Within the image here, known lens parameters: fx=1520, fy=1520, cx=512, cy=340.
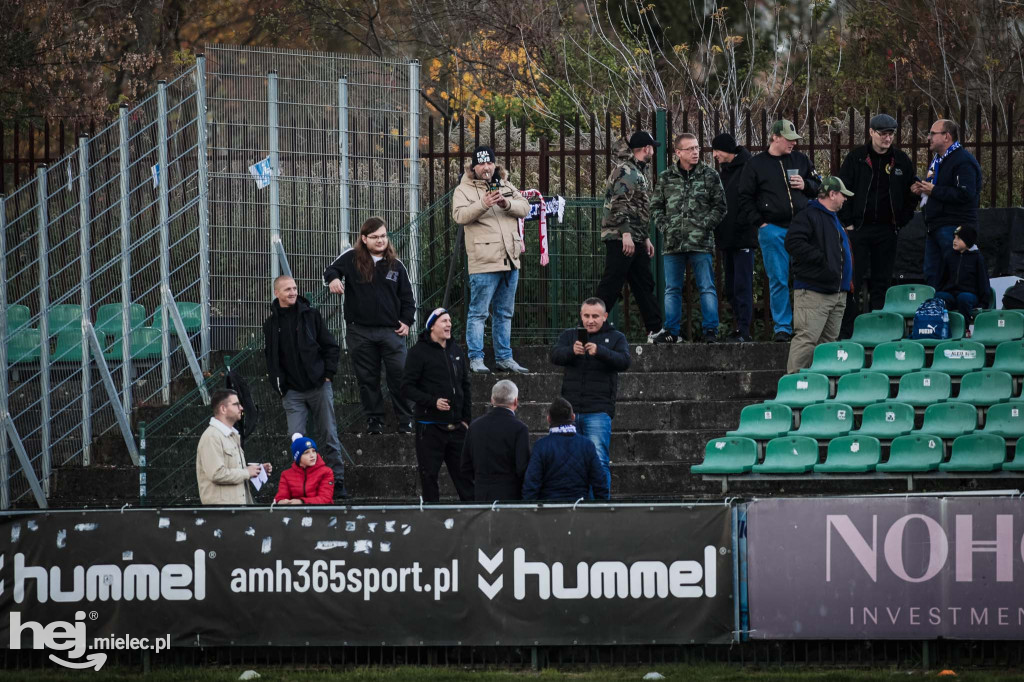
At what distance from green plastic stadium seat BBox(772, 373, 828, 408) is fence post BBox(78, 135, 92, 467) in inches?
239

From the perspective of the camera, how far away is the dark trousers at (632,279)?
14.3m

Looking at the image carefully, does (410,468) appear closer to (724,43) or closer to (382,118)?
(382,118)

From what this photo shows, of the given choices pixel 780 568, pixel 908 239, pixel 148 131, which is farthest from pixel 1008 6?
pixel 780 568

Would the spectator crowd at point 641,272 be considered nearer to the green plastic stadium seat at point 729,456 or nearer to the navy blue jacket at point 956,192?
the navy blue jacket at point 956,192

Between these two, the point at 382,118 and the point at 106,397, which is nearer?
the point at 106,397

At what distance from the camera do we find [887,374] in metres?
13.6

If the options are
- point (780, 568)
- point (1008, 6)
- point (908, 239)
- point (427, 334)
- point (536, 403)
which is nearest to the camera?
point (780, 568)

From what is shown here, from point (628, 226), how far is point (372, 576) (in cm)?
587

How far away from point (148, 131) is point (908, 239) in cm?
784

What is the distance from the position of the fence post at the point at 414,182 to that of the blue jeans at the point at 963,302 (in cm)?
502

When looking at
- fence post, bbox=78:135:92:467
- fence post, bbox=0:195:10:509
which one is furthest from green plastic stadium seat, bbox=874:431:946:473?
fence post, bbox=0:195:10:509

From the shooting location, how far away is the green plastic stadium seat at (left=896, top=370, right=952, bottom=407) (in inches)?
518

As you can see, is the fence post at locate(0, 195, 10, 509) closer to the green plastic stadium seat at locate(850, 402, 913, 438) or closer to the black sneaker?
the black sneaker

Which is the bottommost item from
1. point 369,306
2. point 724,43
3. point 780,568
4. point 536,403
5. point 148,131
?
point 780,568
